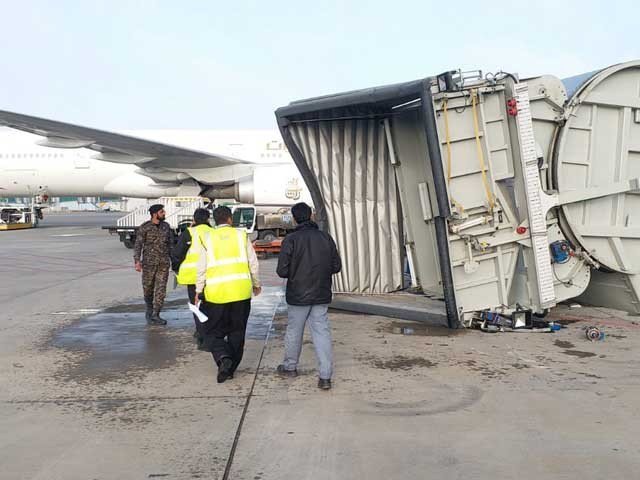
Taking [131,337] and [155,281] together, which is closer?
[131,337]

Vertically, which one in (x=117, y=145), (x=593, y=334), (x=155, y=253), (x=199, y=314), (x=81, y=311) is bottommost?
(x=593, y=334)

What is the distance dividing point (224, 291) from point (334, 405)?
4.69 ft

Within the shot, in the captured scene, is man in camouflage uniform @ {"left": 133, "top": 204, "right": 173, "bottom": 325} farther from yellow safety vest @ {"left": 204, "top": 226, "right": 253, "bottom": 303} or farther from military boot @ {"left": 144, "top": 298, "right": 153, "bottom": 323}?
yellow safety vest @ {"left": 204, "top": 226, "right": 253, "bottom": 303}

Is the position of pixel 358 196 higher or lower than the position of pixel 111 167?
lower

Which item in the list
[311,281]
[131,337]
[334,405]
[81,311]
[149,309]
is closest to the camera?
[334,405]

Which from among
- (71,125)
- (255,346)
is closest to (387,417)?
Answer: (255,346)

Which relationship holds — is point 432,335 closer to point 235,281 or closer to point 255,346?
point 255,346

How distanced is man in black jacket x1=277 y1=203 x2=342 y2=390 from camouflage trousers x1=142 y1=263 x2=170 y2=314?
3083mm

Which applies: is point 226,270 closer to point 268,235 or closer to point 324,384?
point 324,384

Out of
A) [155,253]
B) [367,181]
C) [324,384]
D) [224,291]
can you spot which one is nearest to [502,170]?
[367,181]

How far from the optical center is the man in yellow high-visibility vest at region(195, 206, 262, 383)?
5246 mm

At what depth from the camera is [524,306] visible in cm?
696

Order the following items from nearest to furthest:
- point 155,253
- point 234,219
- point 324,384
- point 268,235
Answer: point 324,384
point 155,253
point 268,235
point 234,219

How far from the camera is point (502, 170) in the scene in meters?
6.74
